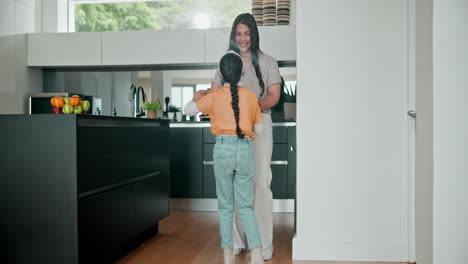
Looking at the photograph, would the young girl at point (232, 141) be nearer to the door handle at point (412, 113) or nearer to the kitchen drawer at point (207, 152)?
the door handle at point (412, 113)

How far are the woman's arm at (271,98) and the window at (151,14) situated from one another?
3.07m

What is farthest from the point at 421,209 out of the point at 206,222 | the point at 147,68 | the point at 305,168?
the point at 147,68

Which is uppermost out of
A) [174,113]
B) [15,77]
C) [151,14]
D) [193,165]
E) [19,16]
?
[151,14]

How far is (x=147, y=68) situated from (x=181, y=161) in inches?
46.2

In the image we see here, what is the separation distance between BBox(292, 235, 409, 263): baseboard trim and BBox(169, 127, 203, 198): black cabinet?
210 centimetres

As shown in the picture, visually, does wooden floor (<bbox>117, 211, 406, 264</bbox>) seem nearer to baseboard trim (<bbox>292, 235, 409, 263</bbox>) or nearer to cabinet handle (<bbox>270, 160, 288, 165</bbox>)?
baseboard trim (<bbox>292, 235, 409, 263</bbox>)

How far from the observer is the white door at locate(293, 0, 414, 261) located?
3305mm

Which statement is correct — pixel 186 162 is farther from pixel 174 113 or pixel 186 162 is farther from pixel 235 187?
pixel 235 187

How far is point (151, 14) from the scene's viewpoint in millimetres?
9602

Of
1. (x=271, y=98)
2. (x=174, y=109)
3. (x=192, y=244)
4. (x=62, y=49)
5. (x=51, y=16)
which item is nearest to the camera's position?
(x=271, y=98)

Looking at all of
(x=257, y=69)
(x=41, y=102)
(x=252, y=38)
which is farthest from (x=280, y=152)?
(x=41, y=102)

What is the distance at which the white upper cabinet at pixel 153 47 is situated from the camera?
5375mm

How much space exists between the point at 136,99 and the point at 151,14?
4151mm

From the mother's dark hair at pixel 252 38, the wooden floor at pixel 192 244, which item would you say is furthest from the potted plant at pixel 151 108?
the mother's dark hair at pixel 252 38
